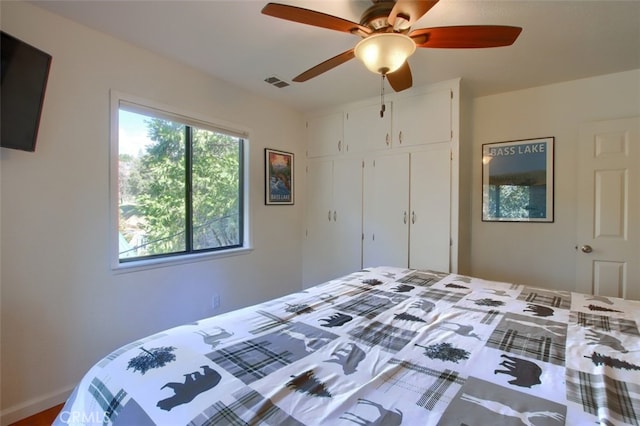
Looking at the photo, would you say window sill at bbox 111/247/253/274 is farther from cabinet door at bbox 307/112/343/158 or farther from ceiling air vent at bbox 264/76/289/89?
ceiling air vent at bbox 264/76/289/89

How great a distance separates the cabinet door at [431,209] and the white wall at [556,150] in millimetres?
592

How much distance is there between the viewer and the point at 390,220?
3.21 meters

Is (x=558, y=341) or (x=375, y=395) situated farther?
(x=558, y=341)

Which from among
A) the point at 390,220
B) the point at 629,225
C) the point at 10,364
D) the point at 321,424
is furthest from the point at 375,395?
the point at 629,225

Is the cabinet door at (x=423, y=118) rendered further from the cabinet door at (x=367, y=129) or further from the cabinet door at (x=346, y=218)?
the cabinet door at (x=346, y=218)

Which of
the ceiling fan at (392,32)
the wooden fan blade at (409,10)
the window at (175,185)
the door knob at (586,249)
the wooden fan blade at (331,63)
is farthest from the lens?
the door knob at (586,249)

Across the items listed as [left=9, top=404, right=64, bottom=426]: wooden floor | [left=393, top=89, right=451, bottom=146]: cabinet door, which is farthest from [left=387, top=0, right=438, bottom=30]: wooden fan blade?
[left=9, top=404, right=64, bottom=426]: wooden floor

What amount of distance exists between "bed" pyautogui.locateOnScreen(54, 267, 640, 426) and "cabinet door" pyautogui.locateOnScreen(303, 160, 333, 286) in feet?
7.11

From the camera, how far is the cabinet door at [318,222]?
3.65m

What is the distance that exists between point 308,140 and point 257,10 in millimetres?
2042

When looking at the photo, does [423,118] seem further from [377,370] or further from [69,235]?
[69,235]

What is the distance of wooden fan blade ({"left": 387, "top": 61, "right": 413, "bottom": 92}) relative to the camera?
1.90m

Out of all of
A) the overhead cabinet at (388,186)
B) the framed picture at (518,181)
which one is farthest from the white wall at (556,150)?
the overhead cabinet at (388,186)

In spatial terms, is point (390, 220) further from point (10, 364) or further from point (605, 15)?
point (10, 364)
